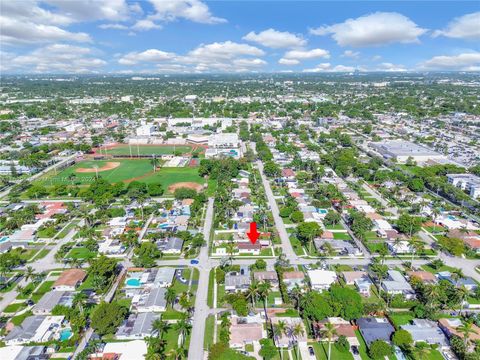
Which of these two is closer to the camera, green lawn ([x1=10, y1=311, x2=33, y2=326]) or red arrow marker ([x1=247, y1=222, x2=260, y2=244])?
green lawn ([x1=10, y1=311, x2=33, y2=326])

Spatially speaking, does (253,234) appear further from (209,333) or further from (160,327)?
(160,327)

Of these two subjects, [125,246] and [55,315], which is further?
[125,246]

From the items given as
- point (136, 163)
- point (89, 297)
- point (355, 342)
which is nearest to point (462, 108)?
point (136, 163)

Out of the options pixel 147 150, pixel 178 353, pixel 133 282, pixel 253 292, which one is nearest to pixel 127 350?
pixel 178 353

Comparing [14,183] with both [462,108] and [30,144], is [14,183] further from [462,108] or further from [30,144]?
[462,108]

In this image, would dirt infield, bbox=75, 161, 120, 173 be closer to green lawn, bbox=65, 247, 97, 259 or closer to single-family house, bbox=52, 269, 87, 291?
green lawn, bbox=65, 247, 97, 259

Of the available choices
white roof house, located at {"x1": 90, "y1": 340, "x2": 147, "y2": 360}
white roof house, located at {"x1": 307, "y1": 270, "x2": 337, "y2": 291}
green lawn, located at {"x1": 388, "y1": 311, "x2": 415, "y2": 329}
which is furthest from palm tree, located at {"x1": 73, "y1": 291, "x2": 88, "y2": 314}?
green lawn, located at {"x1": 388, "y1": 311, "x2": 415, "y2": 329}
